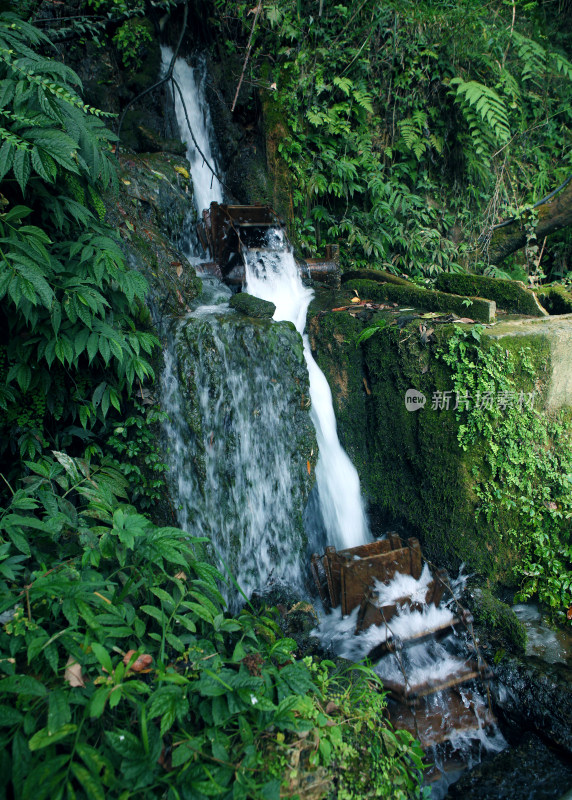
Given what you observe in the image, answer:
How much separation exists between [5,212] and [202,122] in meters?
5.32

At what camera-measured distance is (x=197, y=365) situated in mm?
4289

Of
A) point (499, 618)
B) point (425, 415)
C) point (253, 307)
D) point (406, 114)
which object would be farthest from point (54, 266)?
point (406, 114)

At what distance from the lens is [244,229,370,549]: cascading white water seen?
4992 millimetres

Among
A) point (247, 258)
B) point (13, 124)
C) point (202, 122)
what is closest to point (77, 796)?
point (13, 124)

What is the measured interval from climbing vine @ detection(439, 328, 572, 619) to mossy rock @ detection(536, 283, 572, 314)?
181cm

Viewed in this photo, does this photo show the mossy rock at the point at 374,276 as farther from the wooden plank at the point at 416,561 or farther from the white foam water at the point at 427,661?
the white foam water at the point at 427,661

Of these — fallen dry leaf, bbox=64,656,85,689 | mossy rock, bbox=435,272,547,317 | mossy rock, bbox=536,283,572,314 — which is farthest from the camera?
mossy rock, bbox=536,283,572,314

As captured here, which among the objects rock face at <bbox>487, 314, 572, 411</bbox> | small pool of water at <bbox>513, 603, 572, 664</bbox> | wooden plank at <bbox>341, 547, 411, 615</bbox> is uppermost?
rock face at <bbox>487, 314, 572, 411</bbox>

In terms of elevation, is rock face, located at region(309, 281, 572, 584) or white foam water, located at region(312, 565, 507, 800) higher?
rock face, located at region(309, 281, 572, 584)

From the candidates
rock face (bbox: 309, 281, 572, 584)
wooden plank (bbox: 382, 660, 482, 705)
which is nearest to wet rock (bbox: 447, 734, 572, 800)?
wooden plank (bbox: 382, 660, 482, 705)

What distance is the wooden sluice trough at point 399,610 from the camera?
138 inches

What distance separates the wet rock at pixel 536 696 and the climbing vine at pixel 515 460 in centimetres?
79

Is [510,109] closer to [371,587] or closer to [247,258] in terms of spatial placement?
[247,258]

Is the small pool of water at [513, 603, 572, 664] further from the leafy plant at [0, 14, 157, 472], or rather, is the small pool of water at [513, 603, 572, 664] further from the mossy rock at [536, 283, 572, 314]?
the leafy plant at [0, 14, 157, 472]
